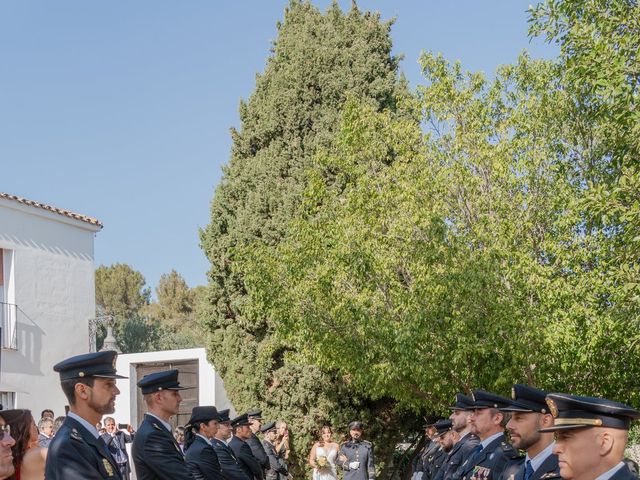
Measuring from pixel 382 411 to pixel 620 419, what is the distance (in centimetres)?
2011

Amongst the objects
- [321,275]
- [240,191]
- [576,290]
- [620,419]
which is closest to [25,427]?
[620,419]

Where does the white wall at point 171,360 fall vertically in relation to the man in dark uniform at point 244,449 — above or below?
above

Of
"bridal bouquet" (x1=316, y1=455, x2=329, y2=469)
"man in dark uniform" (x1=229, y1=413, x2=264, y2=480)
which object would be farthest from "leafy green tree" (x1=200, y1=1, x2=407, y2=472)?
"man in dark uniform" (x1=229, y1=413, x2=264, y2=480)

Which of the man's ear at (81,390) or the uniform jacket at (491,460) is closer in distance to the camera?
the man's ear at (81,390)

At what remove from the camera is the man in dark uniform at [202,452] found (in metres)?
10.2

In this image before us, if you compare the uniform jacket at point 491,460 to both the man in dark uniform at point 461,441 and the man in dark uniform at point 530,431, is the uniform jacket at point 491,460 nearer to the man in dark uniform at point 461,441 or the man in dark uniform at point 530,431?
the man in dark uniform at point 530,431

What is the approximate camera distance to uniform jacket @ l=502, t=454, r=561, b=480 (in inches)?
257

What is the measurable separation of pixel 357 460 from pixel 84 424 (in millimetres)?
15211

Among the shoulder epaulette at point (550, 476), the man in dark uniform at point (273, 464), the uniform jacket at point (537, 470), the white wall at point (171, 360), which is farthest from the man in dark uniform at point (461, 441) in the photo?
the white wall at point (171, 360)

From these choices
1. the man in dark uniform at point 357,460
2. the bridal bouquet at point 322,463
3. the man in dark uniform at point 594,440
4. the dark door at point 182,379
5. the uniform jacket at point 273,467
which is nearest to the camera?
the man in dark uniform at point 594,440

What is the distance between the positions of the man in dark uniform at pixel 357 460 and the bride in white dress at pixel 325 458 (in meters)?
0.91

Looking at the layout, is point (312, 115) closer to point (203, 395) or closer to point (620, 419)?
point (203, 395)

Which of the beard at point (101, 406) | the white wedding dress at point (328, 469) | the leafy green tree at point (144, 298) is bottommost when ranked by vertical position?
the white wedding dress at point (328, 469)

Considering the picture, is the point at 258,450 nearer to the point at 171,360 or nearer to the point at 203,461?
the point at 203,461
